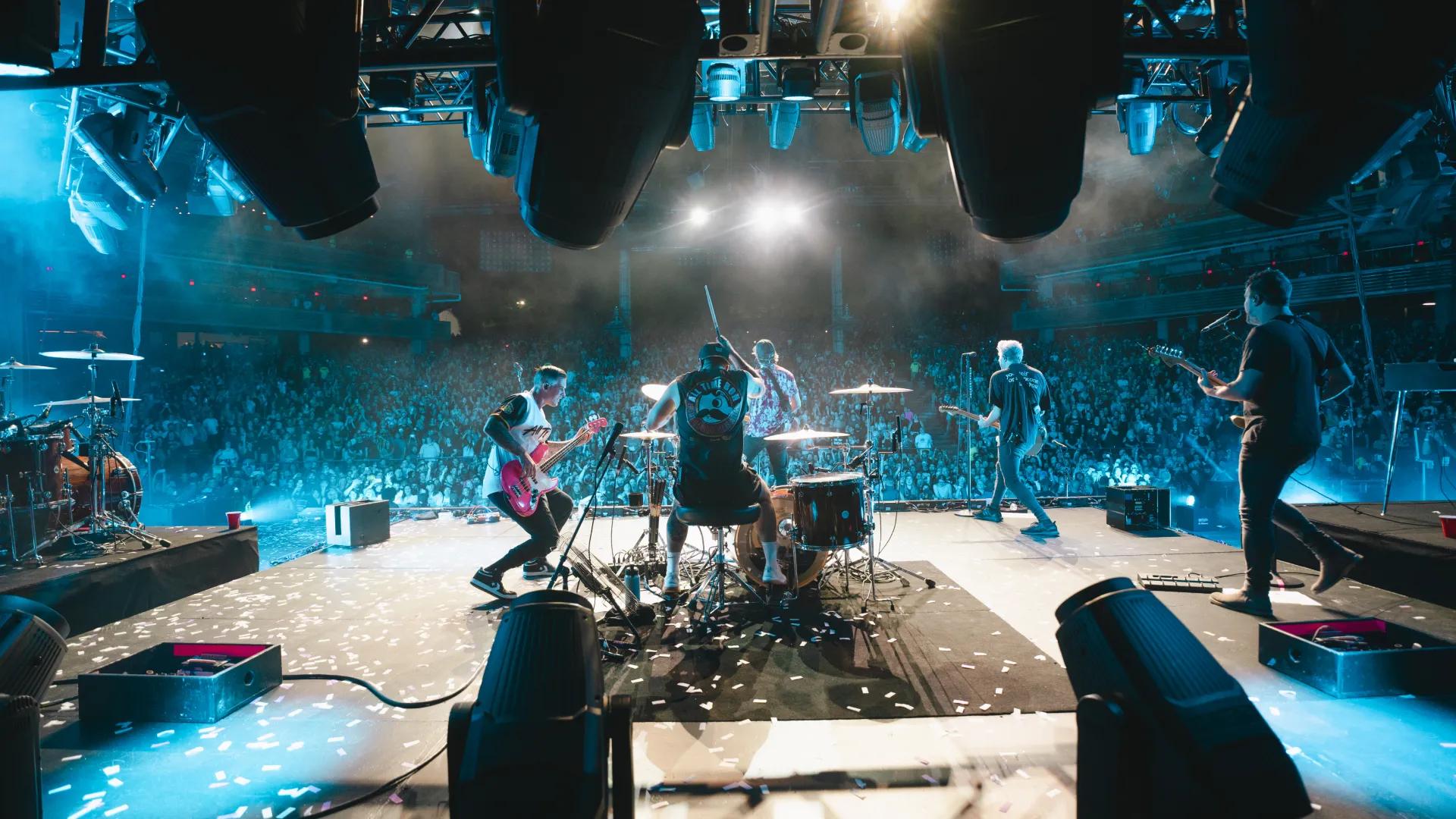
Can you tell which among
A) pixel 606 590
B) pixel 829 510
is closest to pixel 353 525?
pixel 606 590

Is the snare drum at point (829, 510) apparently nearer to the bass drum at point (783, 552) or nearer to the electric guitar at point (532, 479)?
the bass drum at point (783, 552)

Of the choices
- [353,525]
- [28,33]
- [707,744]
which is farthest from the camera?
[353,525]

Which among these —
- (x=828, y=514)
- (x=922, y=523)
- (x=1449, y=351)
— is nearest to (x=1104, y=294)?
(x=1449, y=351)

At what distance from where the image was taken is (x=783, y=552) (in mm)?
4270

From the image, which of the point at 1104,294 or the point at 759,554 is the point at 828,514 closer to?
the point at 759,554

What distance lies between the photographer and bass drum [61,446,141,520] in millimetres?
5312

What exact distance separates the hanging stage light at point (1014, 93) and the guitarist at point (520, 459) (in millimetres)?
3199

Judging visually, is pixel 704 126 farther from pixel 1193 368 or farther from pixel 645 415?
pixel 645 415

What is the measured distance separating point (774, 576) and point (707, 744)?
1.66m

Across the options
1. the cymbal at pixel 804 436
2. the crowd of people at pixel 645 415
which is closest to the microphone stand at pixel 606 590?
the cymbal at pixel 804 436

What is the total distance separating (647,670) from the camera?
3135 mm

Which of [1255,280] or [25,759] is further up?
[1255,280]

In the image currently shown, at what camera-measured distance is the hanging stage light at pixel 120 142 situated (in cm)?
454

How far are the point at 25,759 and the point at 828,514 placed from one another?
10.1ft
